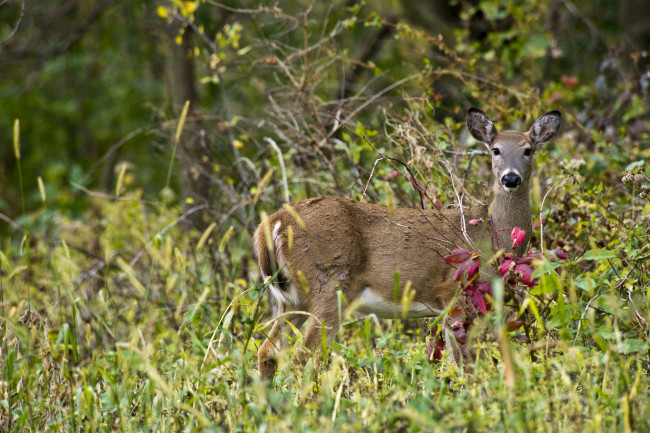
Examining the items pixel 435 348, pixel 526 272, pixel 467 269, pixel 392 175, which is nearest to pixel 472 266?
pixel 467 269

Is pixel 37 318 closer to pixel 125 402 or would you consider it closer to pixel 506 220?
pixel 125 402

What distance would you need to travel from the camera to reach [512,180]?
177 inches

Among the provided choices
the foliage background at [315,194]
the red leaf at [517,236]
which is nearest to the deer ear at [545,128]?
the foliage background at [315,194]

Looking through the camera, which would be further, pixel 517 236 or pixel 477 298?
pixel 517 236

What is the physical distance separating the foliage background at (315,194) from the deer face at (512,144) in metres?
0.22

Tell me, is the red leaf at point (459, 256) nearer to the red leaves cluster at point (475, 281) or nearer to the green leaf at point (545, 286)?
the red leaves cluster at point (475, 281)

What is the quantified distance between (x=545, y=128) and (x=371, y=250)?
1333mm

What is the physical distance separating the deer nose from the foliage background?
272mm

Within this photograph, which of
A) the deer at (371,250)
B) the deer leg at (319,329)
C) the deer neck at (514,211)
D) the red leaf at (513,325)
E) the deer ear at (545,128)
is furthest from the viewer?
the deer ear at (545,128)

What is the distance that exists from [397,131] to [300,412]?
2684 mm

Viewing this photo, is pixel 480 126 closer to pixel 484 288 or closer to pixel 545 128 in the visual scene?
pixel 545 128

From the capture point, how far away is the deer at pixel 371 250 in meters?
4.39

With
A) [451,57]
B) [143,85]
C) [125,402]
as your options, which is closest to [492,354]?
[125,402]

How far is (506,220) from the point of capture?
4.65m
